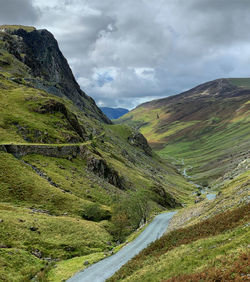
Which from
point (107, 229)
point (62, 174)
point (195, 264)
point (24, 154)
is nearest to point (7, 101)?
point (24, 154)

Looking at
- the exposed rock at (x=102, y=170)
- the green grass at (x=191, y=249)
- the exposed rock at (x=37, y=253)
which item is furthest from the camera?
the exposed rock at (x=102, y=170)

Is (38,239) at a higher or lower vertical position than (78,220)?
higher

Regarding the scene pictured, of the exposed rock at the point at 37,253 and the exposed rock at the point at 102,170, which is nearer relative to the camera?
the exposed rock at the point at 37,253

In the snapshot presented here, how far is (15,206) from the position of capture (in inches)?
2087

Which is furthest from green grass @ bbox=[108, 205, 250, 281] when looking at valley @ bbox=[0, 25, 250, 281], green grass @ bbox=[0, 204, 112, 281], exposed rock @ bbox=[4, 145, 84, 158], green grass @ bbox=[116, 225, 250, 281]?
exposed rock @ bbox=[4, 145, 84, 158]

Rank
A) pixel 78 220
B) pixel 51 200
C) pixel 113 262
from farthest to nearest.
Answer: pixel 51 200 → pixel 78 220 → pixel 113 262

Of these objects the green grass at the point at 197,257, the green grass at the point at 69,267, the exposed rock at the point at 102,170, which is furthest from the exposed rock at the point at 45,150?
the green grass at the point at 197,257

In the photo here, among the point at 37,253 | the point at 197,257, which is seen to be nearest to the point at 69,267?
the point at 37,253

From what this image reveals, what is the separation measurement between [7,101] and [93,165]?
5349cm

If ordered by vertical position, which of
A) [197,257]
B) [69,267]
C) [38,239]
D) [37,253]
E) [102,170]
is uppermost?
[102,170]

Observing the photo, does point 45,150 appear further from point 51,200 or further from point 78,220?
point 78,220

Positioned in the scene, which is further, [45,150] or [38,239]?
[45,150]

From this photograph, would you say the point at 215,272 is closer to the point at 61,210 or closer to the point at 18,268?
the point at 18,268

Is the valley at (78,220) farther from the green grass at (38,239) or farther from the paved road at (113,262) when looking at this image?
the paved road at (113,262)
